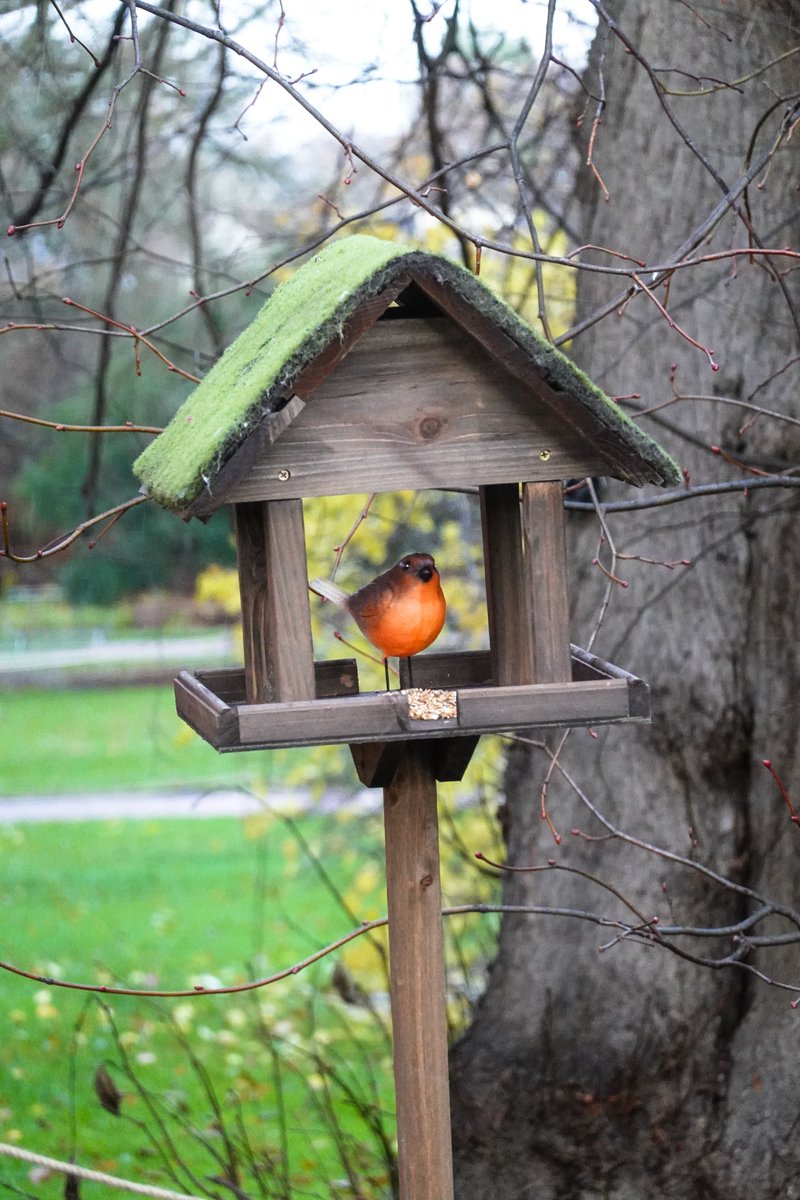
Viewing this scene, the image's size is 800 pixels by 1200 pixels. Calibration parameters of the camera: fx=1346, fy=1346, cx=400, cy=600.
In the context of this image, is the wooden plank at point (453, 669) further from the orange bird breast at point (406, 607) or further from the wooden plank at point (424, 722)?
the wooden plank at point (424, 722)

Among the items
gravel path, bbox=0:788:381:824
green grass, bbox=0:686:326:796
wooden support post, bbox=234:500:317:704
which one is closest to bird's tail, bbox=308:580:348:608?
wooden support post, bbox=234:500:317:704

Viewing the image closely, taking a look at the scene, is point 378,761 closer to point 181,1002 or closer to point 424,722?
point 424,722

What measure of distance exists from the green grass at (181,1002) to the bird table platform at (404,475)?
1312 millimetres

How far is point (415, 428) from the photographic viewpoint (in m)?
2.12

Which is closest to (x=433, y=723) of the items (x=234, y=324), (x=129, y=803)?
(x=234, y=324)

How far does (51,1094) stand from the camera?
575 cm

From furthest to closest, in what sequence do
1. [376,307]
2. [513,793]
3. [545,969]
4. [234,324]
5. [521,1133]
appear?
[234,324]
[513,793]
[545,969]
[521,1133]
[376,307]

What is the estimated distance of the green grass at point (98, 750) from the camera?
14633mm

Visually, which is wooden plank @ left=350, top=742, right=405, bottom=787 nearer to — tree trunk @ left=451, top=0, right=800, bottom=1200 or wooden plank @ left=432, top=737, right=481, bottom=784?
wooden plank @ left=432, top=737, right=481, bottom=784

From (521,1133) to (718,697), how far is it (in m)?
1.23

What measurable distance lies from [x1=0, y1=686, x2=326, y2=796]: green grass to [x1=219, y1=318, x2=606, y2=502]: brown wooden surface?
10373 mm

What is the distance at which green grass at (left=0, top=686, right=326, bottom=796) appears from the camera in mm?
14633

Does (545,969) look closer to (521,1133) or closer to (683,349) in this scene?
(521,1133)

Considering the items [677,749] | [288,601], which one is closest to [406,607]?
[288,601]
